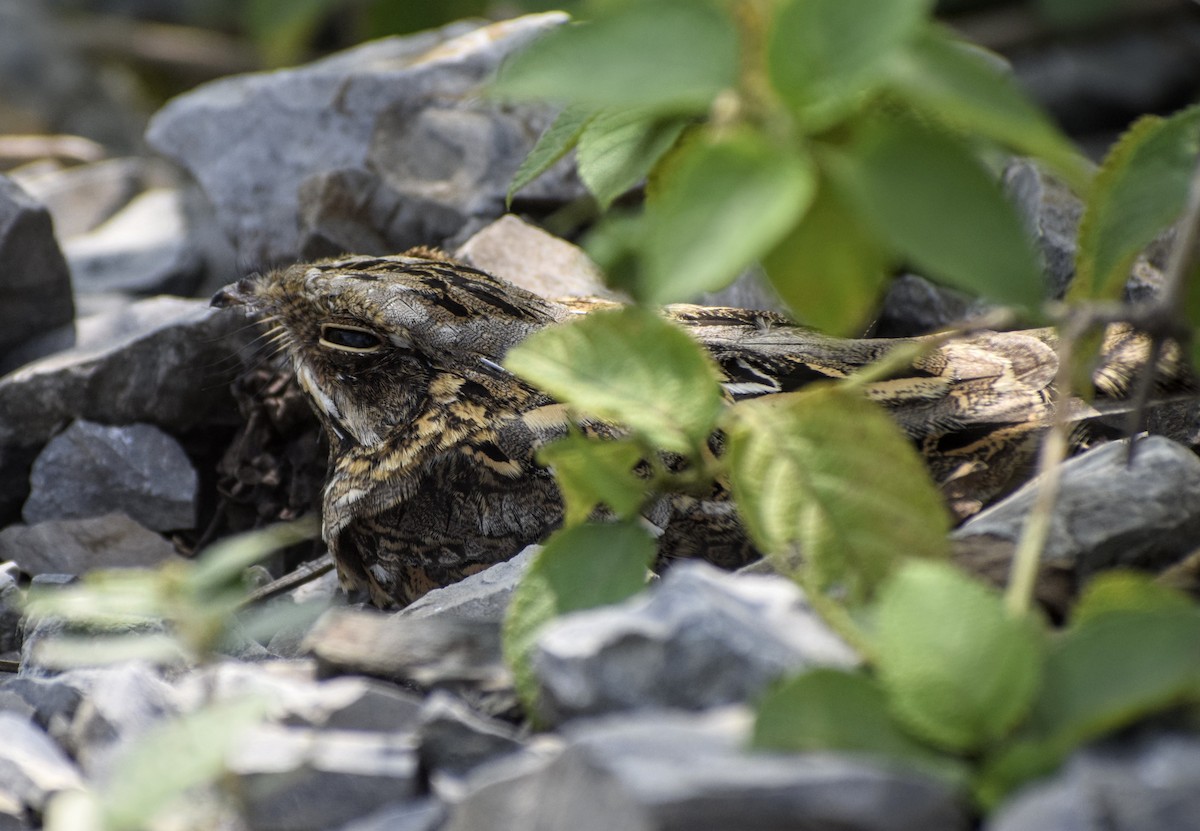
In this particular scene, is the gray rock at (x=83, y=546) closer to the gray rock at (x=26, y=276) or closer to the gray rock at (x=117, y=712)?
the gray rock at (x=26, y=276)

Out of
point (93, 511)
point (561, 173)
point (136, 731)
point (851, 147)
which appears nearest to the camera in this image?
point (851, 147)

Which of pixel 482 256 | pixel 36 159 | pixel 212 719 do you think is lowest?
pixel 36 159

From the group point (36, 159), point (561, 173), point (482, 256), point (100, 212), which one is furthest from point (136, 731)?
point (36, 159)

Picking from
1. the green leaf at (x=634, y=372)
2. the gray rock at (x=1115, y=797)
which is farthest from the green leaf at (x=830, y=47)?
the gray rock at (x=1115, y=797)

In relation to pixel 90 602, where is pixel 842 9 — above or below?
above

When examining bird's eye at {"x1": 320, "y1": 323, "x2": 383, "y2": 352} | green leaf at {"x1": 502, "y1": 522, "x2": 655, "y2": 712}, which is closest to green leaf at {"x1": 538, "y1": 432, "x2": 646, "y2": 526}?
green leaf at {"x1": 502, "y1": 522, "x2": 655, "y2": 712}

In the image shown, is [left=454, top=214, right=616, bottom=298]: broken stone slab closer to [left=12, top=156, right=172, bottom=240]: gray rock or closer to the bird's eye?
the bird's eye

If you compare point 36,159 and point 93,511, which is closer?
point 93,511

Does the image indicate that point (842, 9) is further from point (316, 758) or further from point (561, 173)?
point (561, 173)
